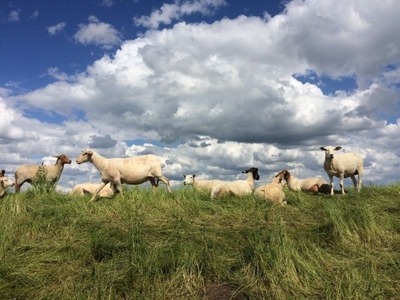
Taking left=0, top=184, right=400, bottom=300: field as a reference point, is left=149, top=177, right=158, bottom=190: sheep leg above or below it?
above

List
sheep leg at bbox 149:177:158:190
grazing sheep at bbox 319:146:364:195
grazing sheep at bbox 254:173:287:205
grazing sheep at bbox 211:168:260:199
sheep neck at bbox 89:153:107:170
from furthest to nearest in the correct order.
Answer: grazing sheep at bbox 319:146:364:195 → sheep leg at bbox 149:177:158:190 → sheep neck at bbox 89:153:107:170 → grazing sheep at bbox 211:168:260:199 → grazing sheep at bbox 254:173:287:205

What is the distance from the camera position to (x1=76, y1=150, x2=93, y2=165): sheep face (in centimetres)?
1708

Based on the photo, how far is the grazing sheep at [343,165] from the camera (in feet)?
63.6

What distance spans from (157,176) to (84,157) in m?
3.15

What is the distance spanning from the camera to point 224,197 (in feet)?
44.7

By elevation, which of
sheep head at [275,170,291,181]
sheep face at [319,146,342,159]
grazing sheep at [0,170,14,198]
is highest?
sheep face at [319,146,342,159]

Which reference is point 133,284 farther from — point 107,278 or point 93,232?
point 93,232

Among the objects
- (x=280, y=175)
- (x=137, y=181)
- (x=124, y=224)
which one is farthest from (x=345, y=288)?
(x=137, y=181)

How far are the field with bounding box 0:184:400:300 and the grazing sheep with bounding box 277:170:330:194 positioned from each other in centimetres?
723

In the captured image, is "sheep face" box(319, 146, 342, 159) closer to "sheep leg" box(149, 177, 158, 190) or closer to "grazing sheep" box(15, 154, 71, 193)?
"sheep leg" box(149, 177, 158, 190)

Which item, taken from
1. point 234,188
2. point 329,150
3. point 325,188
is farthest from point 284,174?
point 234,188

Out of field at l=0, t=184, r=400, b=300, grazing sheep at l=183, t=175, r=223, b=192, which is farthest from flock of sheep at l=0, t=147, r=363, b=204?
field at l=0, t=184, r=400, b=300

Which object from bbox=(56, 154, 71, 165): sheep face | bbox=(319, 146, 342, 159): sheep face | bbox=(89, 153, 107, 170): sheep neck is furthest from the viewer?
bbox=(56, 154, 71, 165): sheep face

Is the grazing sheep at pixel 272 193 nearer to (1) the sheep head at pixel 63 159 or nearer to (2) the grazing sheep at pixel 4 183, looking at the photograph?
(2) the grazing sheep at pixel 4 183
